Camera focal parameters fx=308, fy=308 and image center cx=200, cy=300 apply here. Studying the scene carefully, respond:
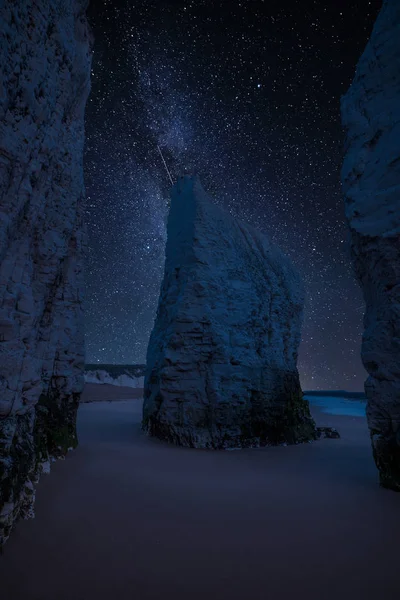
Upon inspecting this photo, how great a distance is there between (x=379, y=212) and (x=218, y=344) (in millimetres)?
4617

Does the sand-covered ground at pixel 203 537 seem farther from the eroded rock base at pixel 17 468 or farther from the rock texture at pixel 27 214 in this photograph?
the rock texture at pixel 27 214

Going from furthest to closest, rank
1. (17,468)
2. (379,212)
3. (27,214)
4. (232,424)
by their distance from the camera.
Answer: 1. (232,424)
2. (379,212)
3. (27,214)
4. (17,468)

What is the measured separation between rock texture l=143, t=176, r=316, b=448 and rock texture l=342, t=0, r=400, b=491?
12.2ft

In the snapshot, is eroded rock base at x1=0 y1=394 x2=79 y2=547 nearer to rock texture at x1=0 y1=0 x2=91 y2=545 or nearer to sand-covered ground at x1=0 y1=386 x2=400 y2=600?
rock texture at x1=0 y1=0 x2=91 y2=545

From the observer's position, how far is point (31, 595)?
2068 mm

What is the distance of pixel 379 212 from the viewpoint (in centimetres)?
480

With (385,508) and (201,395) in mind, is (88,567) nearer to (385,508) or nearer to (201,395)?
(385,508)

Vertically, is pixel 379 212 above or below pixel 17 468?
above

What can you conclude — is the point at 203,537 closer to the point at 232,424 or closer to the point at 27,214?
the point at 27,214

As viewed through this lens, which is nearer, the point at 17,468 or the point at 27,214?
the point at 17,468

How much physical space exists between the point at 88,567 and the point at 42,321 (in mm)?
3049

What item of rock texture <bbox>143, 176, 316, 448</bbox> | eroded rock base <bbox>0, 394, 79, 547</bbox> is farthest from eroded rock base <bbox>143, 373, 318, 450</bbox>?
eroded rock base <bbox>0, 394, 79, 547</bbox>

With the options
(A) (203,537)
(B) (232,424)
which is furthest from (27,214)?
(B) (232,424)

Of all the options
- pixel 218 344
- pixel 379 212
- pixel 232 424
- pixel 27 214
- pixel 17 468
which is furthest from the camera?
pixel 218 344
